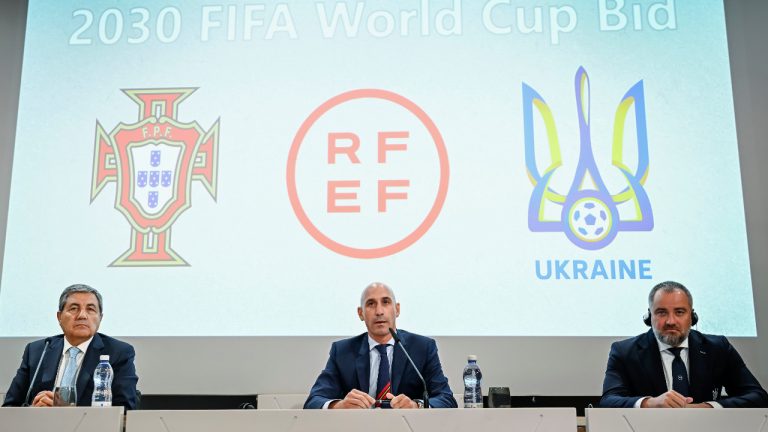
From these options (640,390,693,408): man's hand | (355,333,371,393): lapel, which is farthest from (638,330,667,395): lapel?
(355,333,371,393): lapel

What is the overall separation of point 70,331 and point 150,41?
1648mm

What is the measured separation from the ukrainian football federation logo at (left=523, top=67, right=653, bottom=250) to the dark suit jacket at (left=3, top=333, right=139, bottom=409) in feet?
6.53

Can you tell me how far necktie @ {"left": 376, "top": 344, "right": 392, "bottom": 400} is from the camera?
11.6ft

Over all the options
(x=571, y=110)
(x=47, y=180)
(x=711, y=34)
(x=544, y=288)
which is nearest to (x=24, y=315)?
(x=47, y=180)

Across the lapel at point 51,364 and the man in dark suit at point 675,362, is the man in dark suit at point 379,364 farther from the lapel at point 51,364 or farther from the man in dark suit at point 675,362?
the lapel at point 51,364

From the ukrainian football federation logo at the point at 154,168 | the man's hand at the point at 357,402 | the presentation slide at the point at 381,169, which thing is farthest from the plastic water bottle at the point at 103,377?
the man's hand at the point at 357,402

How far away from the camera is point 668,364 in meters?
3.54

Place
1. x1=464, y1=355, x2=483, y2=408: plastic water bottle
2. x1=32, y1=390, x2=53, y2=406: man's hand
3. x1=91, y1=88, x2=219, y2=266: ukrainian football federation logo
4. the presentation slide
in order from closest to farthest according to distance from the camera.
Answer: x1=32, y1=390, x2=53, y2=406: man's hand < x1=464, y1=355, x2=483, y2=408: plastic water bottle < the presentation slide < x1=91, y1=88, x2=219, y2=266: ukrainian football federation logo

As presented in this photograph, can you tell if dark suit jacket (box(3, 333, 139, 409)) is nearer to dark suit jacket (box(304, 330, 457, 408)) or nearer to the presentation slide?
the presentation slide

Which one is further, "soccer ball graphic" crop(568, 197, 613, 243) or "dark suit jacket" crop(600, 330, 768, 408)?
"soccer ball graphic" crop(568, 197, 613, 243)

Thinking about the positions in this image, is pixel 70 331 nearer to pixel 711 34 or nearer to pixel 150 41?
pixel 150 41

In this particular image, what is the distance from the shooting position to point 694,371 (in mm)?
3473

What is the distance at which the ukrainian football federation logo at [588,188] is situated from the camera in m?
4.15

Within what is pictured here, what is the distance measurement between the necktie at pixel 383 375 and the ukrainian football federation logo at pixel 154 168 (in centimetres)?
119
